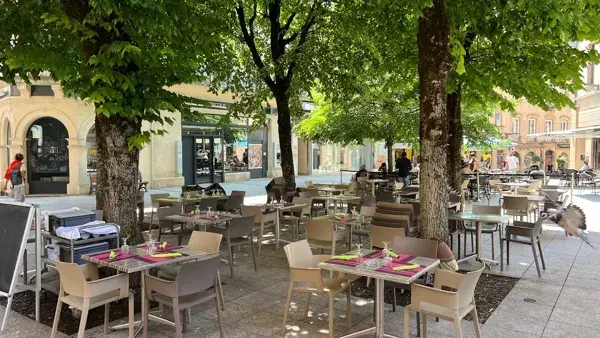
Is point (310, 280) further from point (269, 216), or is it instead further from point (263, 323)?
point (269, 216)

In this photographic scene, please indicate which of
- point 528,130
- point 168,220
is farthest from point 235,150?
point 528,130

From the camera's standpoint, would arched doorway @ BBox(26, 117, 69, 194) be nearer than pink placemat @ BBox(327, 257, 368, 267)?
No

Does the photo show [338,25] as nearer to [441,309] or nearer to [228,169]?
[441,309]

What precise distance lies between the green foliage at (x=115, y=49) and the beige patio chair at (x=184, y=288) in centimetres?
221

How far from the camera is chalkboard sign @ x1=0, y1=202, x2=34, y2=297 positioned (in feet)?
16.6

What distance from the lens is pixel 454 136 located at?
1201cm

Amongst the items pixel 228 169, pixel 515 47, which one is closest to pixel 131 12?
pixel 515 47

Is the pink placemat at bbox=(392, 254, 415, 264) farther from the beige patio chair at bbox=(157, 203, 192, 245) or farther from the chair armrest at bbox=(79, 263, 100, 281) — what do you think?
the beige patio chair at bbox=(157, 203, 192, 245)

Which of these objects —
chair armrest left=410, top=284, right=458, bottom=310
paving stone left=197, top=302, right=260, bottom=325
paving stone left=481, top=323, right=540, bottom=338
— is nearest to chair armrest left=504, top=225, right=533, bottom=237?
paving stone left=481, top=323, right=540, bottom=338

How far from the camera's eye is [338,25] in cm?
1211

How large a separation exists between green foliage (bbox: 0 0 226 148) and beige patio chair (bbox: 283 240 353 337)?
2.46 meters

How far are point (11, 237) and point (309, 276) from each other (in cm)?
349

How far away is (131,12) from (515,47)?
20.6 ft

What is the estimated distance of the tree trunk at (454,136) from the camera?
450 inches
